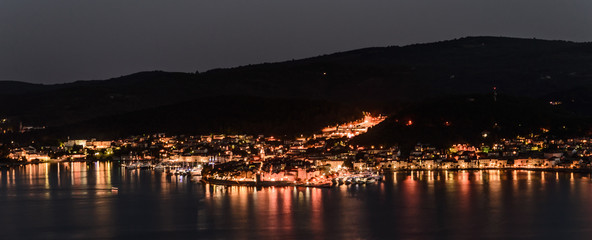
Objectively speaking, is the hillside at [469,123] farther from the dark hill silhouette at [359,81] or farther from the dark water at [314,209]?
the dark hill silhouette at [359,81]

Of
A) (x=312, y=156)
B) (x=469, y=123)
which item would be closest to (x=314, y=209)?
(x=312, y=156)

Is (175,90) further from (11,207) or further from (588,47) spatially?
(11,207)

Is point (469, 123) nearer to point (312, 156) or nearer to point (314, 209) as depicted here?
point (312, 156)

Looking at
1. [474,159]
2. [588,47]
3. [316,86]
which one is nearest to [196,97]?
[316,86]

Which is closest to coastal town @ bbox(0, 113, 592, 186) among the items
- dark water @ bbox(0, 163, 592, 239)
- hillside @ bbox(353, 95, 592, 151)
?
hillside @ bbox(353, 95, 592, 151)

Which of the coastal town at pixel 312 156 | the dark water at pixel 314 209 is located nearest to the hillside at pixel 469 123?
the coastal town at pixel 312 156

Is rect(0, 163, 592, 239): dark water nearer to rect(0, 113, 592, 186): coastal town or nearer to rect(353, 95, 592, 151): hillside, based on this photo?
rect(0, 113, 592, 186): coastal town
